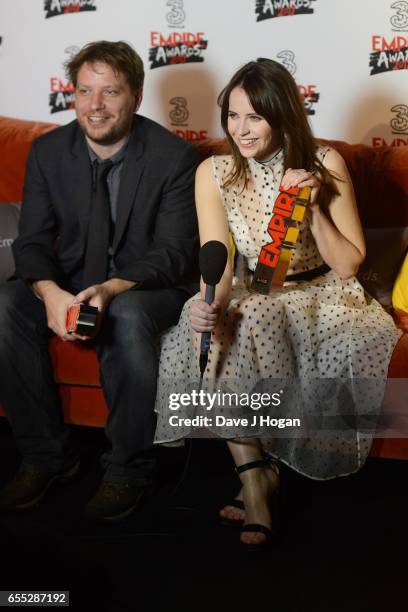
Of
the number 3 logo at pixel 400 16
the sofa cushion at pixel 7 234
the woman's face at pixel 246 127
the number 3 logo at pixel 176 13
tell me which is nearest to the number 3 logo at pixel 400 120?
the number 3 logo at pixel 400 16

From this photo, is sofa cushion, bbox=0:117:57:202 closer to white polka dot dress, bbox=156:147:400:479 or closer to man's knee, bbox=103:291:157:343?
man's knee, bbox=103:291:157:343

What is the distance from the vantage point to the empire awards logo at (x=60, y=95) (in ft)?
10.5

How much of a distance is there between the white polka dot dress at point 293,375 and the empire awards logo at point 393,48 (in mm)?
929

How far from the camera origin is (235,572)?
182 cm

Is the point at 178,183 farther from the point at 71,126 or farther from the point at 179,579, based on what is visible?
the point at 179,579

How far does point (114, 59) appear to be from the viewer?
7.45ft

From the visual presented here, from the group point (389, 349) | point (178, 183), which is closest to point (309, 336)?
point (389, 349)

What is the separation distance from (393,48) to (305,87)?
343mm

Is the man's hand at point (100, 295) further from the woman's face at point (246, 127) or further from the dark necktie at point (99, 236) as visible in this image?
the woman's face at point (246, 127)

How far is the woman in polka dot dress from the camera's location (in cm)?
192

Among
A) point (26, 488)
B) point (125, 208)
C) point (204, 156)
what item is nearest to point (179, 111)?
point (204, 156)

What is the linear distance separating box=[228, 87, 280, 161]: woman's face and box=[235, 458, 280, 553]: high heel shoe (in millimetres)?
782

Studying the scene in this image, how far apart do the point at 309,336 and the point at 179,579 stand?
0.66 metres

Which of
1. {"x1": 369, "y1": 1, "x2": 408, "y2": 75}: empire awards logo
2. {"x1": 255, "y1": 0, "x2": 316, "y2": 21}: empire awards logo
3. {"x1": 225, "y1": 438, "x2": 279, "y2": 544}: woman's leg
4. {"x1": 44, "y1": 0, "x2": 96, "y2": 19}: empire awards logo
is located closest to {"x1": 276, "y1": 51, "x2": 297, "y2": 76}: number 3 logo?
{"x1": 255, "y1": 0, "x2": 316, "y2": 21}: empire awards logo
